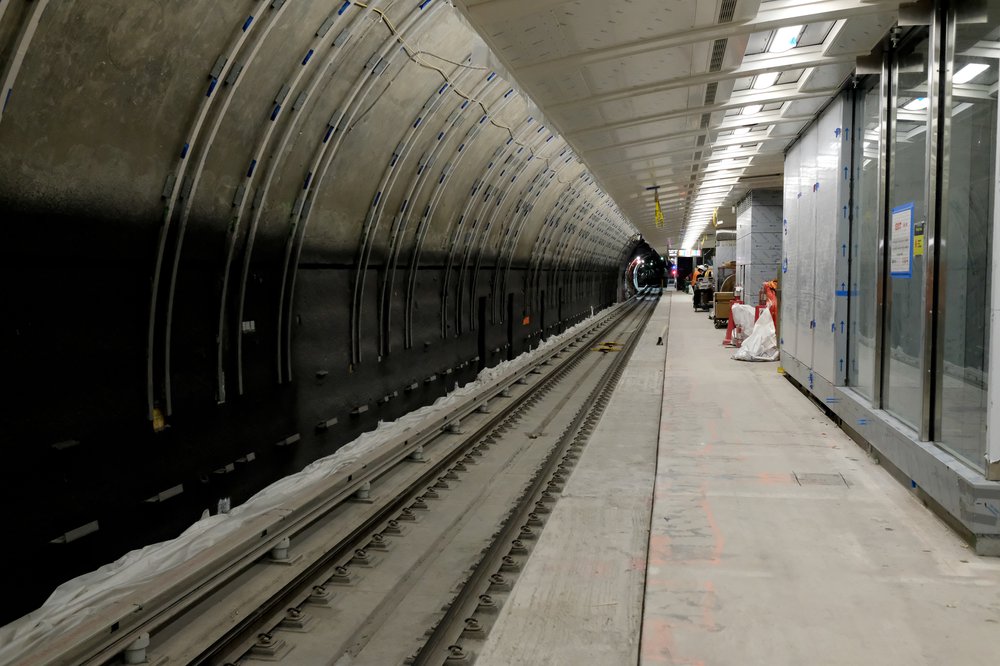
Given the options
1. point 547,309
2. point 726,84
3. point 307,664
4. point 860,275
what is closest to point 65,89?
point 307,664

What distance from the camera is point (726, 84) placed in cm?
808

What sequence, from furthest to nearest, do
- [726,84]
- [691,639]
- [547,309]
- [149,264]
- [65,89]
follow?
1. [547,309]
2. [726,84]
3. [149,264]
4. [65,89]
5. [691,639]

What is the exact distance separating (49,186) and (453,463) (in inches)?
193

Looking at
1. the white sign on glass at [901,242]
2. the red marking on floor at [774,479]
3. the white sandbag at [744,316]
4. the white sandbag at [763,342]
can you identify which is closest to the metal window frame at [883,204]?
the white sign on glass at [901,242]

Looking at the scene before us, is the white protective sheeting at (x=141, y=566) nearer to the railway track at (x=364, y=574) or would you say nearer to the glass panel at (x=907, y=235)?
the railway track at (x=364, y=574)

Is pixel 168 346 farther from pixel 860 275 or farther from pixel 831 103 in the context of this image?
pixel 831 103

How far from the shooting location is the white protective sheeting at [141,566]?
4.30 metres

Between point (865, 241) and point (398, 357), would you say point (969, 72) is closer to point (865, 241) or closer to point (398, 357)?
point (865, 241)

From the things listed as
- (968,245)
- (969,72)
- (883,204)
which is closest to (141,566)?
(968,245)

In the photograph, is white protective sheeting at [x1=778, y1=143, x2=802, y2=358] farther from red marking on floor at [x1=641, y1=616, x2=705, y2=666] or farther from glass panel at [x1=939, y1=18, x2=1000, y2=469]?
red marking on floor at [x1=641, y1=616, x2=705, y2=666]

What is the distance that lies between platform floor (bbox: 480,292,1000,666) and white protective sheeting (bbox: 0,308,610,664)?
2436mm

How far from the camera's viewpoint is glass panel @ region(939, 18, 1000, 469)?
4.92m

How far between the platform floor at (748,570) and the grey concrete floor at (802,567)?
1cm

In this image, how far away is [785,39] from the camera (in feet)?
23.8
